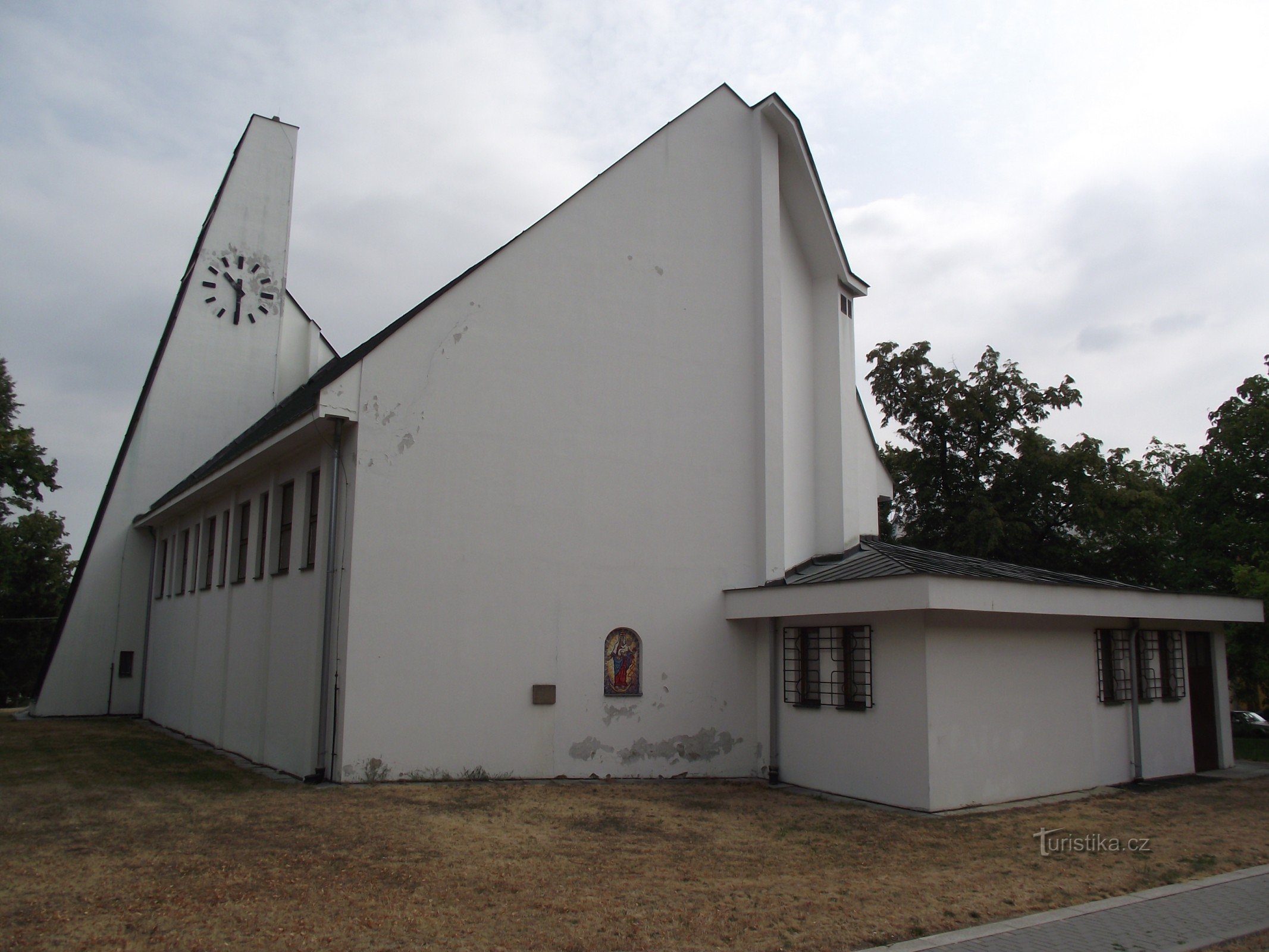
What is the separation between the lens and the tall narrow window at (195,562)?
799 inches

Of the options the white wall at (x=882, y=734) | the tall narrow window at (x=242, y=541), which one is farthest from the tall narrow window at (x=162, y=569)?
the white wall at (x=882, y=734)

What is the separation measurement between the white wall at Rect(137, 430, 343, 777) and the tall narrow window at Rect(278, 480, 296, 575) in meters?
0.09

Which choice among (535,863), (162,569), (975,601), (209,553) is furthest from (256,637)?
(975,601)

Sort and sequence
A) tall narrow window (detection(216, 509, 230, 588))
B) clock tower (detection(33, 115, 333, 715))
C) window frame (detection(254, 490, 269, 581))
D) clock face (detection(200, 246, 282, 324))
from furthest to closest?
clock face (detection(200, 246, 282, 324))
clock tower (detection(33, 115, 333, 715))
tall narrow window (detection(216, 509, 230, 588))
window frame (detection(254, 490, 269, 581))

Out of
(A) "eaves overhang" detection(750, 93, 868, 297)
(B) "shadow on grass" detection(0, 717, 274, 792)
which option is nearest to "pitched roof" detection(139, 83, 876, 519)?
(A) "eaves overhang" detection(750, 93, 868, 297)

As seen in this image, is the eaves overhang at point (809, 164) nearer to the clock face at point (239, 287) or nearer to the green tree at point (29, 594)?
the clock face at point (239, 287)

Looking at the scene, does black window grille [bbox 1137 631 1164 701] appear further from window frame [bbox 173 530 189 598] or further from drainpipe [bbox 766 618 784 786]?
window frame [bbox 173 530 189 598]

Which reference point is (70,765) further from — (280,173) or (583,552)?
(280,173)

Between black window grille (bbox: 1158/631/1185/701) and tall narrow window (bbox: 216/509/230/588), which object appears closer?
black window grille (bbox: 1158/631/1185/701)

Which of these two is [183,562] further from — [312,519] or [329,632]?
[329,632]

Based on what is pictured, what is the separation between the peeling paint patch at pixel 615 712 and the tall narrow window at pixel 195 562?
10858 mm

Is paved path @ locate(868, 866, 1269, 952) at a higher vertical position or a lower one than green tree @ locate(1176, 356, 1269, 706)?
lower

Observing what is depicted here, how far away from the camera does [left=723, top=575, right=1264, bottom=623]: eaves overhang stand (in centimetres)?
1141

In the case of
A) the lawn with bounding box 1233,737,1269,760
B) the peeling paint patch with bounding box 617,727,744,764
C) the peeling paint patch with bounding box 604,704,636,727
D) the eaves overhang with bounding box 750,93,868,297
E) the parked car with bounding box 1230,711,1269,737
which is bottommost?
the parked car with bounding box 1230,711,1269,737
